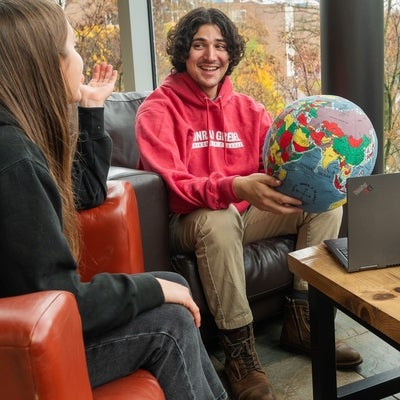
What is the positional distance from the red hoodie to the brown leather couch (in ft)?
0.26

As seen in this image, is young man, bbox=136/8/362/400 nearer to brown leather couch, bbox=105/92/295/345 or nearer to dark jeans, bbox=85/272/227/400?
brown leather couch, bbox=105/92/295/345

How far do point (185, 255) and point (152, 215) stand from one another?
18 centimetres

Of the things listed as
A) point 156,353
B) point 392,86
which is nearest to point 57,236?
point 156,353

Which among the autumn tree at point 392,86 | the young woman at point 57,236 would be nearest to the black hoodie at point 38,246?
the young woman at point 57,236

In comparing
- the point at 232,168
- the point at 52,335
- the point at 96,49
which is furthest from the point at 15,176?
the point at 96,49

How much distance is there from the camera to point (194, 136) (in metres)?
1.88

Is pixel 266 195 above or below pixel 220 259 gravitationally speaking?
above

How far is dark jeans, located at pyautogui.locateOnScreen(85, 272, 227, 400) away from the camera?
99 centimetres

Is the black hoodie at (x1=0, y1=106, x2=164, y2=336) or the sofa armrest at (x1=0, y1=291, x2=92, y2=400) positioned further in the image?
the black hoodie at (x1=0, y1=106, x2=164, y2=336)

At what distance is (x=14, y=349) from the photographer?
27.7 inches

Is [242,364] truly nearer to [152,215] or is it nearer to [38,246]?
[152,215]

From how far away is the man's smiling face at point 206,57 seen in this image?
6.34 ft

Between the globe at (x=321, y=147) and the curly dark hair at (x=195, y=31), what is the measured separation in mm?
841

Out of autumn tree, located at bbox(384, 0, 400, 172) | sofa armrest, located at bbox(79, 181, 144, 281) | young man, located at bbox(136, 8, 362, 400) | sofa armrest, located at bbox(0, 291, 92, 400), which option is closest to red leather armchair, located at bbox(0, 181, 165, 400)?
sofa armrest, located at bbox(0, 291, 92, 400)
